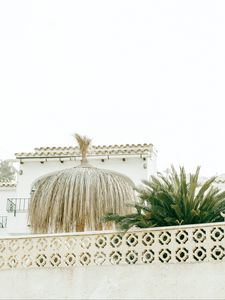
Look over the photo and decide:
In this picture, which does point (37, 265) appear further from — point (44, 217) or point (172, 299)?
point (172, 299)

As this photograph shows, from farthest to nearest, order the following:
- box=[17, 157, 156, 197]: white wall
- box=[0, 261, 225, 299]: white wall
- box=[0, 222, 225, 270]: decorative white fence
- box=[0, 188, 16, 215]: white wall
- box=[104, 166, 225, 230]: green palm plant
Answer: box=[0, 188, 16, 215]: white wall, box=[17, 157, 156, 197]: white wall, box=[104, 166, 225, 230]: green palm plant, box=[0, 222, 225, 270]: decorative white fence, box=[0, 261, 225, 299]: white wall

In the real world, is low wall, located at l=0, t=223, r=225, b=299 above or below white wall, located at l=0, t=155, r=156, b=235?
below

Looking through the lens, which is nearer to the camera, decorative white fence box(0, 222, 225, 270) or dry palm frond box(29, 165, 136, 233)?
decorative white fence box(0, 222, 225, 270)

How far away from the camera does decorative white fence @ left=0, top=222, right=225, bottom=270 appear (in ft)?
27.0

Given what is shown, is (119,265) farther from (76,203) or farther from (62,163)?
(62,163)

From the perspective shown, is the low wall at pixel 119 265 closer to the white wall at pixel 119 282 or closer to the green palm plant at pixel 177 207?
the white wall at pixel 119 282

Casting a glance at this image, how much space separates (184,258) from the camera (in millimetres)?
8219

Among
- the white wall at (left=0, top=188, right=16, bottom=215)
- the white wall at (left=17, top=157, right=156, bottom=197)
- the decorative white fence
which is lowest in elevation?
the decorative white fence

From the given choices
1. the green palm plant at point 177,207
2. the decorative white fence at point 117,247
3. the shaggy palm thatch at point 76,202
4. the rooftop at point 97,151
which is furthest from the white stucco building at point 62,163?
the decorative white fence at point 117,247

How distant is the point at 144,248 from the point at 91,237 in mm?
934

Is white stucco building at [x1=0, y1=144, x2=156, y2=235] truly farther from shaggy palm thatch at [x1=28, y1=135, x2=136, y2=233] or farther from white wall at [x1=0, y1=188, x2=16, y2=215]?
shaggy palm thatch at [x1=28, y1=135, x2=136, y2=233]

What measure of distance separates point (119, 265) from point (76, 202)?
1.69m

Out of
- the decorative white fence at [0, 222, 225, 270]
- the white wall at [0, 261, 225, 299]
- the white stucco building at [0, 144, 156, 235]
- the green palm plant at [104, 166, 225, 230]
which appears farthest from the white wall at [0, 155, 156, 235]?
the white wall at [0, 261, 225, 299]

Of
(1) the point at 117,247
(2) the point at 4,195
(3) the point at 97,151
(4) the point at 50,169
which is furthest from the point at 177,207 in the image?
(2) the point at 4,195
